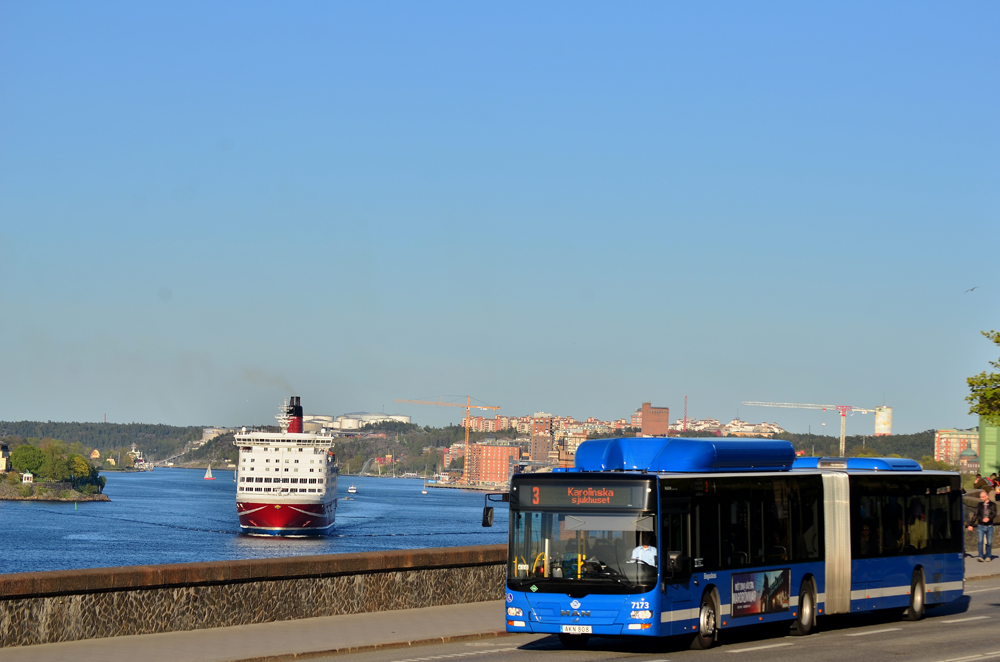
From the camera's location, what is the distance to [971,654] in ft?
49.5

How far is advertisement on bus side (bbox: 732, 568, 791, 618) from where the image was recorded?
1620cm

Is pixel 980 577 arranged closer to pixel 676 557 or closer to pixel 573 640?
pixel 573 640

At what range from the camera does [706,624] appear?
51.1 feet

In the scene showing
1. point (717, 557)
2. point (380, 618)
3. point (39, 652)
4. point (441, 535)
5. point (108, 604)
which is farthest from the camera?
point (441, 535)

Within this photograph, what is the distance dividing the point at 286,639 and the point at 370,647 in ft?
3.44

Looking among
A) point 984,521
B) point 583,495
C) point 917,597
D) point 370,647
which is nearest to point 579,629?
point 583,495

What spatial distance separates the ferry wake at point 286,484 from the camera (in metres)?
108

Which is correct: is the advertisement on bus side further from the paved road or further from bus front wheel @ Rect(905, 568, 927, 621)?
bus front wheel @ Rect(905, 568, 927, 621)

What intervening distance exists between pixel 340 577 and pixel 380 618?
819 millimetres

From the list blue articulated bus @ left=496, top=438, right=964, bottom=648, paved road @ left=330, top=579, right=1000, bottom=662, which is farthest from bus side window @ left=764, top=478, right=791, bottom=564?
paved road @ left=330, top=579, right=1000, bottom=662

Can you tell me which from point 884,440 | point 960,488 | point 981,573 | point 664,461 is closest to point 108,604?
point 664,461

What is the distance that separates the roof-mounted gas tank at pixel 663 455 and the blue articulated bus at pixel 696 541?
0.02 m

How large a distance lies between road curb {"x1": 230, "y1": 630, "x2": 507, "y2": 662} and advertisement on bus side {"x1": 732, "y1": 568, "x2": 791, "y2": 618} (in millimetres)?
3323

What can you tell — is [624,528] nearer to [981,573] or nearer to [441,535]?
[981,573]
